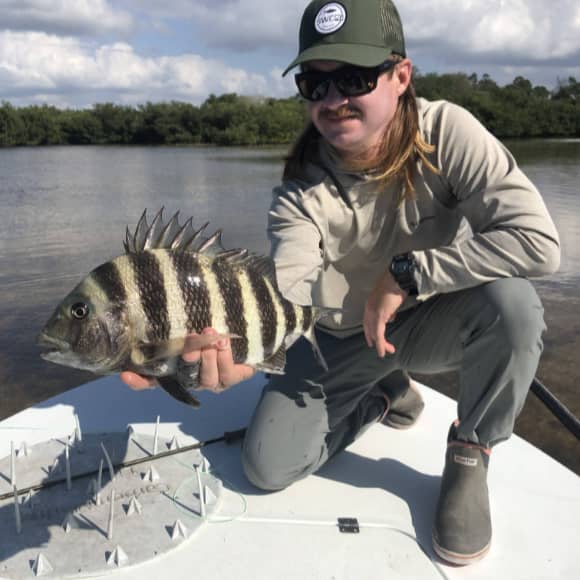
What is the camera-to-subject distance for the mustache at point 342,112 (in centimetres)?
245

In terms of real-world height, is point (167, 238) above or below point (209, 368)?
above

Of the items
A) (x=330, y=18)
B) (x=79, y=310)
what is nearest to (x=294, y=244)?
(x=330, y=18)

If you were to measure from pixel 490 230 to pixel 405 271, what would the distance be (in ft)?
1.32

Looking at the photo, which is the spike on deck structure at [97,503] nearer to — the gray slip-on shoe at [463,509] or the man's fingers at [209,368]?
the man's fingers at [209,368]

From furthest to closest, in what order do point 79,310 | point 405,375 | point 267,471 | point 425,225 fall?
point 405,375 → point 425,225 → point 267,471 → point 79,310

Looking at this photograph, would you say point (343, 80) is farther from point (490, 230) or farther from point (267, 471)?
point (267, 471)

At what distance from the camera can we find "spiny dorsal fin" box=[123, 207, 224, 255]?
1914mm

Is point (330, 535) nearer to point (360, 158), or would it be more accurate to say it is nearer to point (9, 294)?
point (360, 158)

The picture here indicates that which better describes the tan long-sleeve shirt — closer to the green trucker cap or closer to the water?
the green trucker cap

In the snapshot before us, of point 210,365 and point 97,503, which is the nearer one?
point 210,365

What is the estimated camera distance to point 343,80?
7.84 feet

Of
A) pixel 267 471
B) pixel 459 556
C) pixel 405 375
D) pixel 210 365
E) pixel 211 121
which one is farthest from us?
pixel 211 121

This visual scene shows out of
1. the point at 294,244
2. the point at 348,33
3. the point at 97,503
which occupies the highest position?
the point at 348,33

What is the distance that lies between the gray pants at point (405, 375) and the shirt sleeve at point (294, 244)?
489mm
